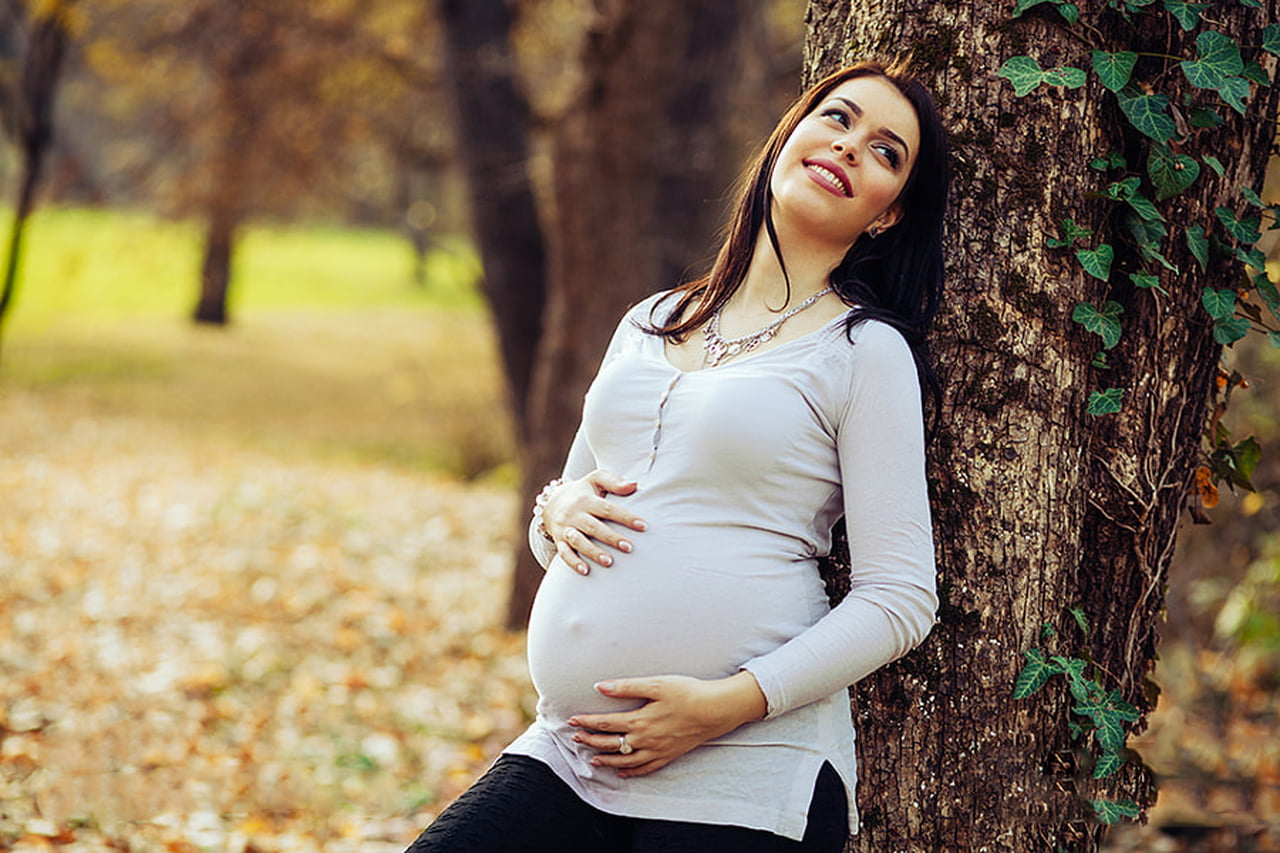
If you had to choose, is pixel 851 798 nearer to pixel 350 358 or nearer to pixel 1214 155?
pixel 1214 155

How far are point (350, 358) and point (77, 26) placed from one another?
1214 cm

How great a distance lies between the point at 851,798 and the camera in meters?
1.96

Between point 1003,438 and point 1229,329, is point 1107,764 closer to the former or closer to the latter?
point 1003,438

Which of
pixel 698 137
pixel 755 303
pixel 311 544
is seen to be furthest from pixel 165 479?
pixel 755 303

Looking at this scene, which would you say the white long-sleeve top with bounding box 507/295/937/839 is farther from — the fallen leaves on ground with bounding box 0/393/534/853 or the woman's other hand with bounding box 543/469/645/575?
the fallen leaves on ground with bounding box 0/393/534/853

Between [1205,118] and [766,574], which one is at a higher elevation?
[1205,118]

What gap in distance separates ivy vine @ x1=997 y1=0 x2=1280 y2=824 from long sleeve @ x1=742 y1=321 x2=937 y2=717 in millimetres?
484

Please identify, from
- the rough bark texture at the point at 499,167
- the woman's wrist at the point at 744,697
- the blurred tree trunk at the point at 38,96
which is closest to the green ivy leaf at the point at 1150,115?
the woman's wrist at the point at 744,697

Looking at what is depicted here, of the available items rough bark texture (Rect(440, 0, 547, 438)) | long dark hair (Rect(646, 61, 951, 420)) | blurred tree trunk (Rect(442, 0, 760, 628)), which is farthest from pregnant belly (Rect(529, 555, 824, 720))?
rough bark texture (Rect(440, 0, 547, 438))

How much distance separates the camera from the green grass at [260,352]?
41.3 feet

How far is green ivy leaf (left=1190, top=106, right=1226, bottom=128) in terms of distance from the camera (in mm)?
2213

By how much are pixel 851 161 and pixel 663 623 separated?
32.5 inches

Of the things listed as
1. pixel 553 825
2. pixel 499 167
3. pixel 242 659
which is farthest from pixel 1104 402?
pixel 499 167

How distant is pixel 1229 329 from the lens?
2.31m
